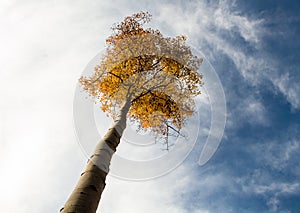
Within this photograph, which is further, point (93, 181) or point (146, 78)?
point (146, 78)

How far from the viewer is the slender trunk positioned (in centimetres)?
314

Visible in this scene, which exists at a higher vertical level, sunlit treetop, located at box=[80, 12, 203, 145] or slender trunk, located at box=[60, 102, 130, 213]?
sunlit treetop, located at box=[80, 12, 203, 145]

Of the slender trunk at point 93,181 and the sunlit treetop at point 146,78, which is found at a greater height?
the sunlit treetop at point 146,78

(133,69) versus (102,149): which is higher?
(133,69)

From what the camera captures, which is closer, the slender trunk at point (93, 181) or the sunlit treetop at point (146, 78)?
the slender trunk at point (93, 181)

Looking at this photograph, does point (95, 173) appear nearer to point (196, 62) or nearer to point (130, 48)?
point (130, 48)

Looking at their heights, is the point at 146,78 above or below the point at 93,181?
above

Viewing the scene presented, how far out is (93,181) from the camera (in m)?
3.77

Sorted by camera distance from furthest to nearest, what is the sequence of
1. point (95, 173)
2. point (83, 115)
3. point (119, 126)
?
point (83, 115), point (119, 126), point (95, 173)

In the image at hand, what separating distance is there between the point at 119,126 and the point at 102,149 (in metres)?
1.50

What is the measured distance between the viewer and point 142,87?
29.4 ft

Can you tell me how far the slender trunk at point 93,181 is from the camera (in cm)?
314

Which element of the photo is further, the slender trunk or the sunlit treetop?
the sunlit treetop

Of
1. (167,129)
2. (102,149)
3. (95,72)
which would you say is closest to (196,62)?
(167,129)
